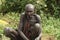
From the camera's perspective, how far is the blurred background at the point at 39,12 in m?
8.98

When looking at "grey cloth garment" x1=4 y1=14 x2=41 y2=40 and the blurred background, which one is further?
the blurred background

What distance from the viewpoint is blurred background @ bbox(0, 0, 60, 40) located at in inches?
353

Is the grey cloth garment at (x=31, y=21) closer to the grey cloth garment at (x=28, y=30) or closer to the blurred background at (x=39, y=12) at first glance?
the grey cloth garment at (x=28, y=30)

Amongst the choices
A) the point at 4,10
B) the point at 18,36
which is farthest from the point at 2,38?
the point at 4,10

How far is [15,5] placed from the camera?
10.3 metres

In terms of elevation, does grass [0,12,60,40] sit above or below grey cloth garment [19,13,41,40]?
above

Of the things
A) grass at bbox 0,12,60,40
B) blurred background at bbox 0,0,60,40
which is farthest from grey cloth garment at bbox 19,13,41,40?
blurred background at bbox 0,0,60,40

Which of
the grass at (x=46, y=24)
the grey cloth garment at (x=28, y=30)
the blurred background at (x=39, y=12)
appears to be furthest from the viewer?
the blurred background at (x=39, y=12)

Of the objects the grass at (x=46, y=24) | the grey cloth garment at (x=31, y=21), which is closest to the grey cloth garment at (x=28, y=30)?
the grey cloth garment at (x=31, y=21)

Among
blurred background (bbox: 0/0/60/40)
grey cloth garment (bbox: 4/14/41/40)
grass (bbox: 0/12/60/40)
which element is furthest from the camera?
blurred background (bbox: 0/0/60/40)

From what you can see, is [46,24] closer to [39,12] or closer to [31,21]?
[39,12]

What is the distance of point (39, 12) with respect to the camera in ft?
32.7

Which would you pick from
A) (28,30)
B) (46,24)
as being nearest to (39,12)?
(46,24)

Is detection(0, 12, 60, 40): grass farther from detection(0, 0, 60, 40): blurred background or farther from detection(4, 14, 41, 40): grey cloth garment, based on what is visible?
detection(4, 14, 41, 40): grey cloth garment
